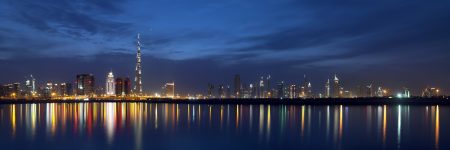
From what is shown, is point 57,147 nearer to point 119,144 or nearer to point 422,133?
point 119,144

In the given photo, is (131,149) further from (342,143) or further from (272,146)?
(342,143)

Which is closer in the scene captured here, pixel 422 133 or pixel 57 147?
pixel 57 147

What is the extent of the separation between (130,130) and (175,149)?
13490mm

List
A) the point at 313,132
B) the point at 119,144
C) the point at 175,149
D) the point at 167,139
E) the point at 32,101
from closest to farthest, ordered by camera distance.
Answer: the point at 175,149 → the point at 119,144 → the point at 167,139 → the point at 313,132 → the point at 32,101

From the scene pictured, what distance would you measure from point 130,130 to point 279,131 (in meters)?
13.2

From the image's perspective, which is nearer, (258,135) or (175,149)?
(175,149)

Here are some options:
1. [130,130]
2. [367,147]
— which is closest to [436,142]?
[367,147]

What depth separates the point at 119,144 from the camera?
30641 millimetres

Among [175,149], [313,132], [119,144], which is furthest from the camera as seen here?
[313,132]

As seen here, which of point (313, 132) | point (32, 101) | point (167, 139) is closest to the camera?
point (167, 139)

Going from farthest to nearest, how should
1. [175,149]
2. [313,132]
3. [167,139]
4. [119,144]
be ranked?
1. [313,132]
2. [167,139]
3. [119,144]
4. [175,149]

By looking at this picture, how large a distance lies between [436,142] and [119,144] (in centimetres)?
2181

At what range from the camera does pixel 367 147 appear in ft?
94.7

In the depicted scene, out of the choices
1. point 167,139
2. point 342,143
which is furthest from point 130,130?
point 342,143
